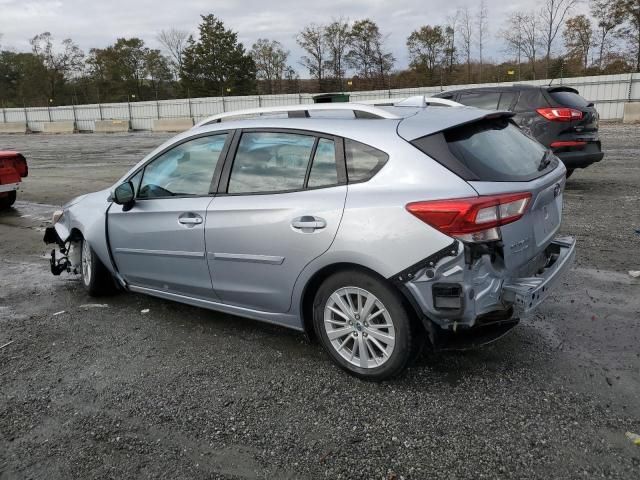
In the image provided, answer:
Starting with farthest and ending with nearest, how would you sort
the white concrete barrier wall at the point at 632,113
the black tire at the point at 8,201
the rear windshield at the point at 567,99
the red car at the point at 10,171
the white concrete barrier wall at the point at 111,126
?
the white concrete barrier wall at the point at 111,126 → the white concrete barrier wall at the point at 632,113 → the black tire at the point at 8,201 → the red car at the point at 10,171 → the rear windshield at the point at 567,99

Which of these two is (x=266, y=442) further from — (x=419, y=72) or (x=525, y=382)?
(x=419, y=72)

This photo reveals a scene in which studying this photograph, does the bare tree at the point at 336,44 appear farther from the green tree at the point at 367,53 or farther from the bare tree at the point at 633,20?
the bare tree at the point at 633,20

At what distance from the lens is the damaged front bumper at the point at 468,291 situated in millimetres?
2936

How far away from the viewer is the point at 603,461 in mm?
2570

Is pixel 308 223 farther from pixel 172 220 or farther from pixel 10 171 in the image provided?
pixel 10 171

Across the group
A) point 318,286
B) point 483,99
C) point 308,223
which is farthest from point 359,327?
point 483,99

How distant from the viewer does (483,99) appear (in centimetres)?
984

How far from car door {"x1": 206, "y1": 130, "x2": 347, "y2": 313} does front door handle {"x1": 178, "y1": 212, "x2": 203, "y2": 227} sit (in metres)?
0.11

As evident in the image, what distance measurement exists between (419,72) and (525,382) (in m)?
56.0

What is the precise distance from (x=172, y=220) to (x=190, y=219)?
8.5 inches

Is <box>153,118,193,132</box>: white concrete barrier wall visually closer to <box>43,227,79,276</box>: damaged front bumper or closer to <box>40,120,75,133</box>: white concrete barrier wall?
<box>40,120,75,133</box>: white concrete barrier wall

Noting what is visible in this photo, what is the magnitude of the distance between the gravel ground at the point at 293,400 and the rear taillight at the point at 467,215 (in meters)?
0.99

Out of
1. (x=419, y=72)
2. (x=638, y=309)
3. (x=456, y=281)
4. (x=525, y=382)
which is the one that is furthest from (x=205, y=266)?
(x=419, y=72)

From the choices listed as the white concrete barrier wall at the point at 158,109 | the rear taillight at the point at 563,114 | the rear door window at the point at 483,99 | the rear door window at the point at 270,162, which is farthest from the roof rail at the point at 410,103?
the white concrete barrier wall at the point at 158,109
